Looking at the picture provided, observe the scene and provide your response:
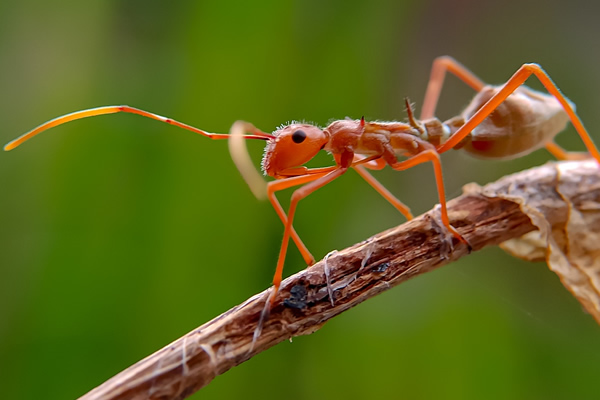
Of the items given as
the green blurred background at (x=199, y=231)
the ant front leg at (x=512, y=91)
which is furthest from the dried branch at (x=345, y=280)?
the green blurred background at (x=199, y=231)

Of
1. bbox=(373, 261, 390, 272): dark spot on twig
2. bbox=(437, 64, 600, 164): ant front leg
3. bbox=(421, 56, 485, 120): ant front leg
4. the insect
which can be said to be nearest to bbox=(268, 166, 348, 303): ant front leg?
the insect

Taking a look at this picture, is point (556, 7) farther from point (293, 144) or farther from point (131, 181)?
point (131, 181)

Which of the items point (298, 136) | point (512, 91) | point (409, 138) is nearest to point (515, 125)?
point (512, 91)

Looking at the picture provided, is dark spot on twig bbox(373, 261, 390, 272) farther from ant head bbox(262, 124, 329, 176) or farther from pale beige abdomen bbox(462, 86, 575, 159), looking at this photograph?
pale beige abdomen bbox(462, 86, 575, 159)

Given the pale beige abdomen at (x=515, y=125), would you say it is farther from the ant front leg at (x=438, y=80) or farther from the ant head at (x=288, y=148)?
the ant head at (x=288, y=148)

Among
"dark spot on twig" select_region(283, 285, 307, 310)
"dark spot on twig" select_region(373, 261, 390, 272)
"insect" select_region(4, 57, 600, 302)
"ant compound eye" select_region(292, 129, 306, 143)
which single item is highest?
"ant compound eye" select_region(292, 129, 306, 143)
